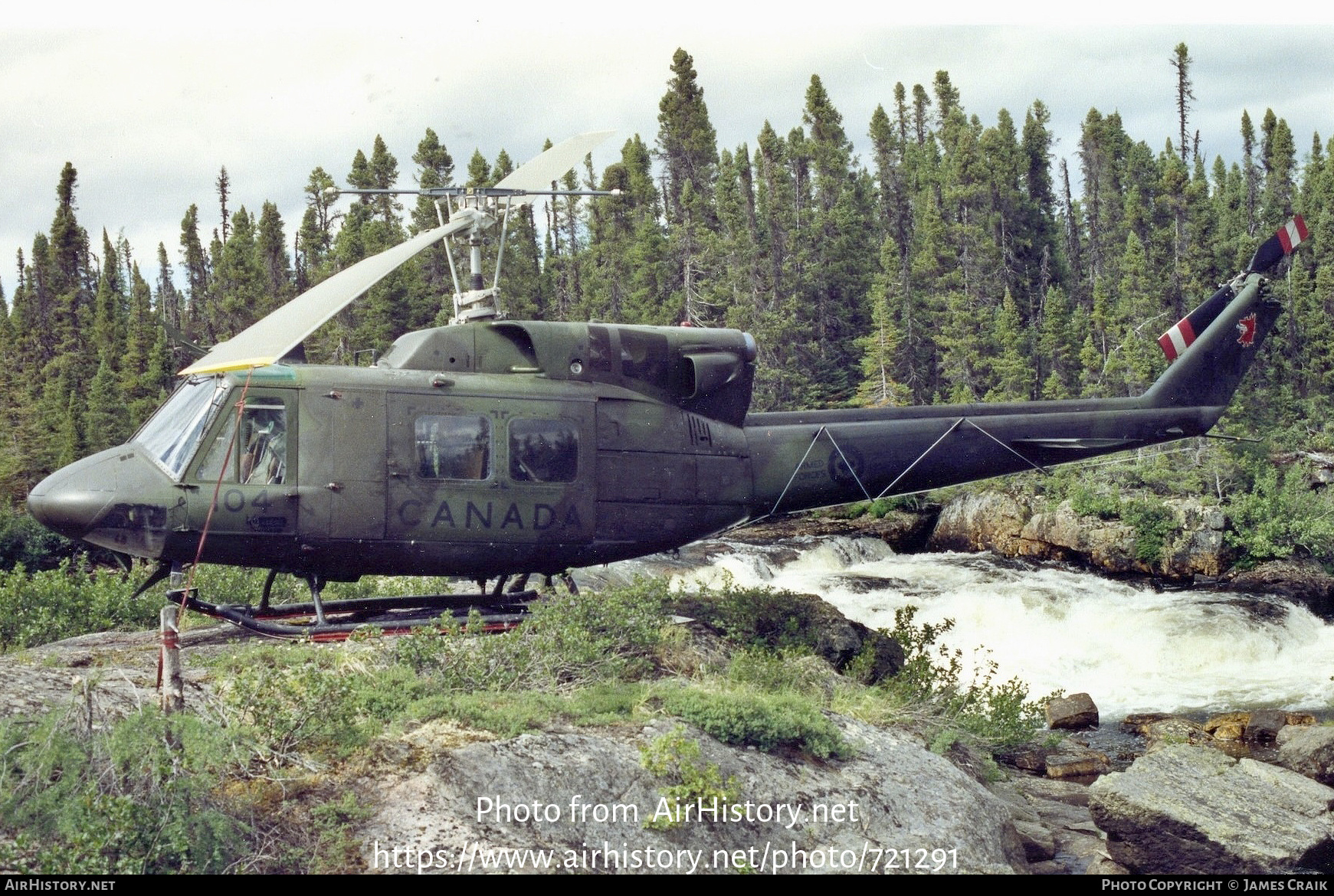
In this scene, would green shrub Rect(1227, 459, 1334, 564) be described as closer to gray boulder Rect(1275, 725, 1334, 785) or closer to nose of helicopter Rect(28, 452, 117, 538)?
gray boulder Rect(1275, 725, 1334, 785)

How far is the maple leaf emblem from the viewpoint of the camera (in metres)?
15.9

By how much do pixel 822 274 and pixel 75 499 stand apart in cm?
5745

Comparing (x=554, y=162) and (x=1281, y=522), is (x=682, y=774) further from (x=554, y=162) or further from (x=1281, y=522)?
(x=1281, y=522)

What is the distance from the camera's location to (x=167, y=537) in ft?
35.1

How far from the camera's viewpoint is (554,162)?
11953mm

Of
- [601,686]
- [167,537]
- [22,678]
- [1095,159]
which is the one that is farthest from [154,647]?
[1095,159]

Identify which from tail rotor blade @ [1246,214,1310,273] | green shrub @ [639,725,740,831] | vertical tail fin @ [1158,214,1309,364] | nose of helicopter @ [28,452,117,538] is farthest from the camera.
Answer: vertical tail fin @ [1158,214,1309,364]

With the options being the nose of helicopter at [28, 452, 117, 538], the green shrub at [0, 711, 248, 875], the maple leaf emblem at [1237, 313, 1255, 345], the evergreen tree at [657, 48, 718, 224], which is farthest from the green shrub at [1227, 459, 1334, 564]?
the evergreen tree at [657, 48, 718, 224]

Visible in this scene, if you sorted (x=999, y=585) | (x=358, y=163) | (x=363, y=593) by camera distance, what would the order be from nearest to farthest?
(x=363, y=593) → (x=999, y=585) → (x=358, y=163)

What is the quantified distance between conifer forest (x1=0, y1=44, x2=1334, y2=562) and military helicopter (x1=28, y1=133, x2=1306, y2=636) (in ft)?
97.1

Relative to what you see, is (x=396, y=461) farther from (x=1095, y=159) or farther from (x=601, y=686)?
(x=1095, y=159)

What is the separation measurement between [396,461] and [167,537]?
217cm

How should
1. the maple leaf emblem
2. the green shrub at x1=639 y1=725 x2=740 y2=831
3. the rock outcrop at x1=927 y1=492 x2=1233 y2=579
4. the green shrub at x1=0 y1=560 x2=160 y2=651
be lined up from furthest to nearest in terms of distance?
the rock outcrop at x1=927 y1=492 x2=1233 y2=579 → the maple leaf emblem → the green shrub at x1=0 y1=560 x2=160 y2=651 → the green shrub at x1=639 y1=725 x2=740 y2=831

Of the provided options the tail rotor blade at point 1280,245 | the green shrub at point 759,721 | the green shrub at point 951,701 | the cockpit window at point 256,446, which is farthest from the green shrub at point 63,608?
the tail rotor blade at point 1280,245
